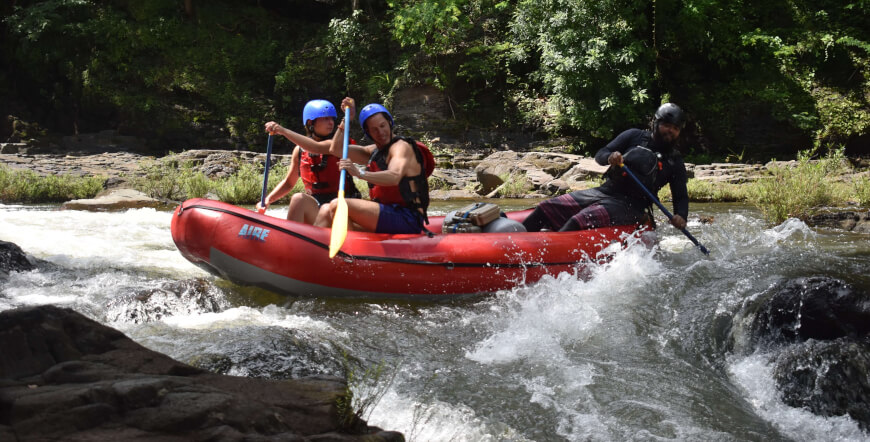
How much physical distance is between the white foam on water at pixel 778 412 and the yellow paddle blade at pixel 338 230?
232 centimetres

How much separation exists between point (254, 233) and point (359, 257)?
0.72 meters

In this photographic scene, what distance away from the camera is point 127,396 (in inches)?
65.2

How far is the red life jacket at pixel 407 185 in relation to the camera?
4430 millimetres

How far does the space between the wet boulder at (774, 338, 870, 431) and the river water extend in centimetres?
6

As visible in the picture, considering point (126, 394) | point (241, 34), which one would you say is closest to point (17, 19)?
point (241, 34)

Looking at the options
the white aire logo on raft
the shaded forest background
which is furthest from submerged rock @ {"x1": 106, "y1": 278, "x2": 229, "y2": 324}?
the shaded forest background

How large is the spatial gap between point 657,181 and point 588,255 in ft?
2.69

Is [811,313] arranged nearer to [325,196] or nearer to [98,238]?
[325,196]

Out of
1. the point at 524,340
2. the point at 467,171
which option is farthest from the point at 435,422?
the point at 467,171

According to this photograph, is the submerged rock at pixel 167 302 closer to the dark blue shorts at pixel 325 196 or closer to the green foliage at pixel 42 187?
the dark blue shorts at pixel 325 196

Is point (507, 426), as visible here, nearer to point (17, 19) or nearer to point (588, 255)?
point (588, 255)

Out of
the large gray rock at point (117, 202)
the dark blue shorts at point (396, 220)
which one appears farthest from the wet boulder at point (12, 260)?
the large gray rock at point (117, 202)

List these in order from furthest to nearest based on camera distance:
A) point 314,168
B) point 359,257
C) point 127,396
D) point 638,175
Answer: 1. point 314,168
2. point 638,175
3. point 359,257
4. point 127,396

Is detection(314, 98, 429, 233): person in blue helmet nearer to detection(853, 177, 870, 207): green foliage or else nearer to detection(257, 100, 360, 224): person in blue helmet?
detection(257, 100, 360, 224): person in blue helmet
